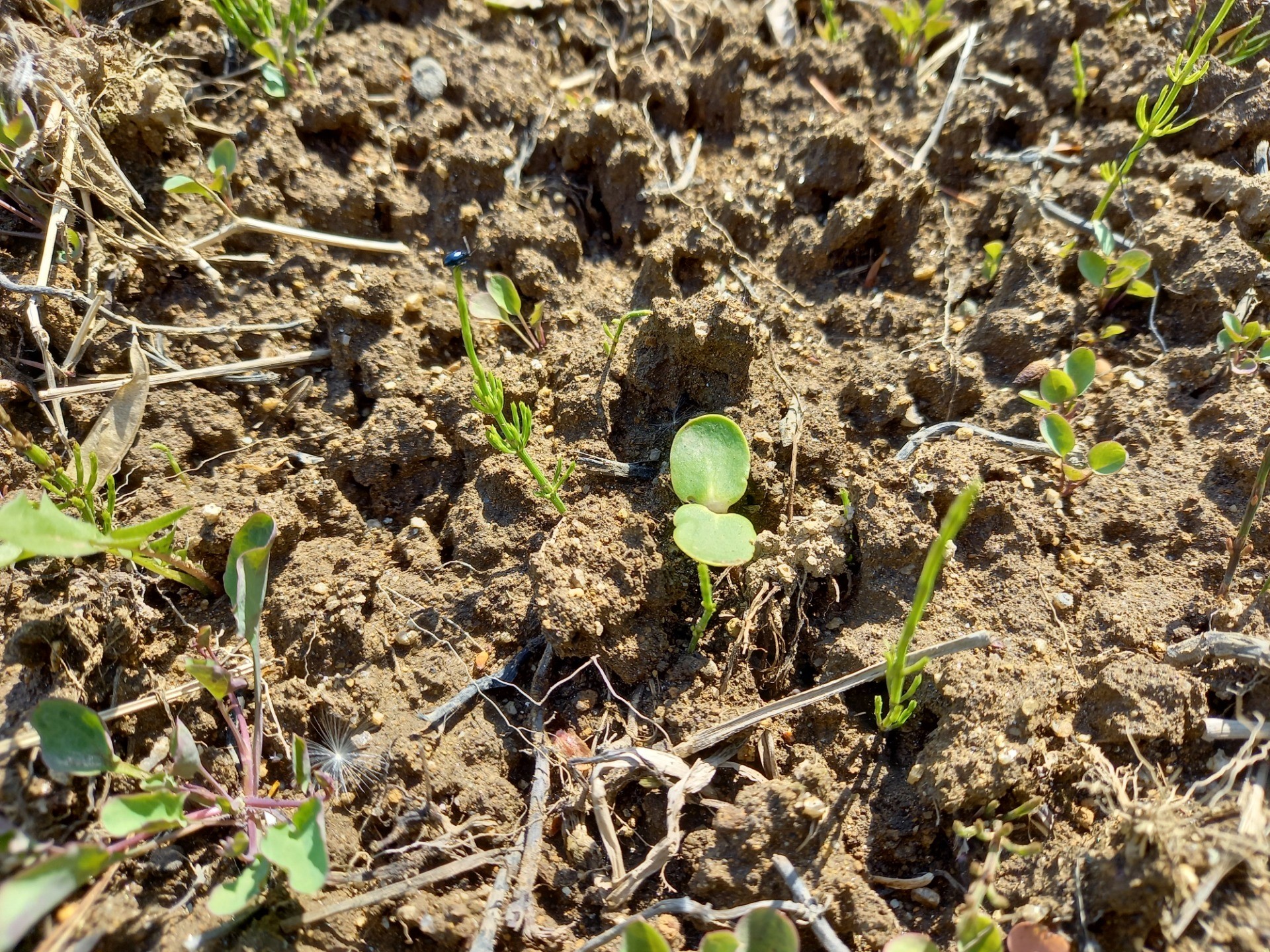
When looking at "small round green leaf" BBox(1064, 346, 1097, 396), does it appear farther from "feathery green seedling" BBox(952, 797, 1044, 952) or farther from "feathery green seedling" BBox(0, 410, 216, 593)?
"feathery green seedling" BBox(0, 410, 216, 593)

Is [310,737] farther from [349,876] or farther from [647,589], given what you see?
[647,589]

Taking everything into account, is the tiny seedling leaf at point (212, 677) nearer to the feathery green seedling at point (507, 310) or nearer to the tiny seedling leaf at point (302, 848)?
the tiny seedling leaf at point (302, 848)

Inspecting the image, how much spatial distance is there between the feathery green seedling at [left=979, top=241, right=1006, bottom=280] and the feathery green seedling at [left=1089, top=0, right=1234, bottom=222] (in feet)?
0.74

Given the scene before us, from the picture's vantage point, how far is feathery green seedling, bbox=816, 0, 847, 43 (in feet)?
7.23

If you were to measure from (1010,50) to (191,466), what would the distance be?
7.67 ft

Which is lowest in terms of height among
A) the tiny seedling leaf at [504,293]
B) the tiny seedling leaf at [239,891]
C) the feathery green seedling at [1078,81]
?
the tiny seedling leaf at [239,891]

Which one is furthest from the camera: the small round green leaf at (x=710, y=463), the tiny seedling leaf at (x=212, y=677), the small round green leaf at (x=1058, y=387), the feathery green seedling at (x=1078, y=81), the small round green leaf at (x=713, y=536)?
the feathery green seedling at (x=1078, y=81)

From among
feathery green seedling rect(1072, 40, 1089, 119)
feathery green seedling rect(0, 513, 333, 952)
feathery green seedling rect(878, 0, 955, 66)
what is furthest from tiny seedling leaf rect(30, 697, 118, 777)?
feathery green seedling rect(1072, 40, 1089, 119)

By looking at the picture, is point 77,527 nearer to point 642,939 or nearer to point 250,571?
point 250,571

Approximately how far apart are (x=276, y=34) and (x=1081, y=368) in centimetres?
211

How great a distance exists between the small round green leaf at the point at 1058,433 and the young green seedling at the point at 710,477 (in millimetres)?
603

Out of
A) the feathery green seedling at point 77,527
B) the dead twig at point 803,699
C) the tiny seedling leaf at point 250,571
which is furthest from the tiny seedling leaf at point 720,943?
the feathery green seedling at point 77,527

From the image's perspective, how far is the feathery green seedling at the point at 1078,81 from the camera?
2.03 m

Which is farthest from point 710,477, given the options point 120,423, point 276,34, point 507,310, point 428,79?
point 276,34
